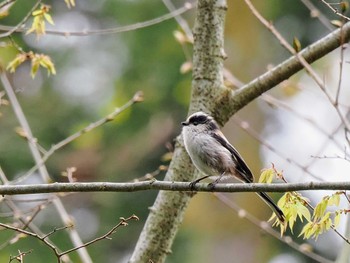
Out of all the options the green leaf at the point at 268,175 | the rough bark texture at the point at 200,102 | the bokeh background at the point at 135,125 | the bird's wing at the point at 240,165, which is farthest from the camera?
the bokeh background at the point at 135,125

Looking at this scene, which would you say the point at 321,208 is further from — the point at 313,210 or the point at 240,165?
the point at 240,165

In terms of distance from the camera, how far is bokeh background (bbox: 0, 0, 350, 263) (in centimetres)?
1042

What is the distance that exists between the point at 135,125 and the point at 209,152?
21.6 feet

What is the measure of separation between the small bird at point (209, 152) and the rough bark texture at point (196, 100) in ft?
0.28

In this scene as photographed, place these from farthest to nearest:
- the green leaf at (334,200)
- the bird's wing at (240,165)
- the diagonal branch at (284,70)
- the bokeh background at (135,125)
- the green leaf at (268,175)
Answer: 1. the bokeh background at (135,125)
2. the bird's wing at (240,165)
3. the diagonal branch at (284,70)
4. the green leaf at (268,175)
5. the green leaf at (334,200)

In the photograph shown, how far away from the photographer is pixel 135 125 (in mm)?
11172

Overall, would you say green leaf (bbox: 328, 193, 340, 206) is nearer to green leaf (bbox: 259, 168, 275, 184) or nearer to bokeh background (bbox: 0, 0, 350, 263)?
green leaf (bbox: 259, 168, 275, 184)

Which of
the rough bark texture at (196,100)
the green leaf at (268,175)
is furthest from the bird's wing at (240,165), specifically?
the green leaf at (268,175)

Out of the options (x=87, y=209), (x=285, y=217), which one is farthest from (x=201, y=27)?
(x=87, y=209)

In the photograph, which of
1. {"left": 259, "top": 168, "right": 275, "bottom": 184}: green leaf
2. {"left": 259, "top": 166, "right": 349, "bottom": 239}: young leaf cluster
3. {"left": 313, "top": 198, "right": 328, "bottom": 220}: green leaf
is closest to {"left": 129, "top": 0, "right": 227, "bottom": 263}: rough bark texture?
{"left": 259, "top": 168, "right": 275, "bottom": 184}: green leaf

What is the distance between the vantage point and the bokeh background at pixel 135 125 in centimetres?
1042

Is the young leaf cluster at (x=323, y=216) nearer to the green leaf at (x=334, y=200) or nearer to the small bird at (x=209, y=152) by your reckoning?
the green leaf at (x=334, y=200)

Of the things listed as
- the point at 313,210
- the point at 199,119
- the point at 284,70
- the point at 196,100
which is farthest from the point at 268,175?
the point at 196,100

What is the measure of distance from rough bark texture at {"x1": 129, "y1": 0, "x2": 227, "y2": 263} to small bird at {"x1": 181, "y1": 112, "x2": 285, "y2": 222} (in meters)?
0.08
